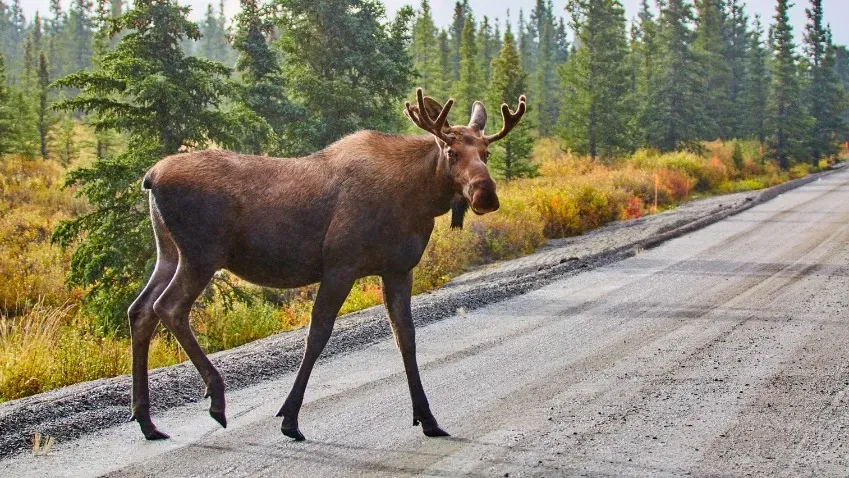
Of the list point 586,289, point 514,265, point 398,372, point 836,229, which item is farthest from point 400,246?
point 836,229

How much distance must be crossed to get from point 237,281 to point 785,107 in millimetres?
40326

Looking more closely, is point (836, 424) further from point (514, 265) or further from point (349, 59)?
point (349, 59)

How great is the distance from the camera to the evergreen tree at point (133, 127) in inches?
438

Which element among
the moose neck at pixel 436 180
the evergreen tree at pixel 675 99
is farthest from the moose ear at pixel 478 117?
the evergreen tree at pixel 675 99

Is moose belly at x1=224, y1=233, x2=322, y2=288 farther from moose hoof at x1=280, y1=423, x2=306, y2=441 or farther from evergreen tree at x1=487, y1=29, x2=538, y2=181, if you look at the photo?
evergreen tree at x1=487, y1=29, x2=538, y2=181

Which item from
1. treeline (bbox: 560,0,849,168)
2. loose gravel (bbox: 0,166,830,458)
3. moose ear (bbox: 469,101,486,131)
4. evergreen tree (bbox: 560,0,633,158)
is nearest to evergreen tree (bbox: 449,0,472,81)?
treeline (bbox: 560,0,849,168)

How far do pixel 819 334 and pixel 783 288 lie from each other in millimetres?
2784

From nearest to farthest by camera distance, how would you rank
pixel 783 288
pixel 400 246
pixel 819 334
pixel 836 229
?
pixel 400 246
pixel 819 334
pixel 783 288
pixel 836 229

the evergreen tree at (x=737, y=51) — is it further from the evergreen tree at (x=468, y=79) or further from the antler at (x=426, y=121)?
the antler at (x=426, y=121)

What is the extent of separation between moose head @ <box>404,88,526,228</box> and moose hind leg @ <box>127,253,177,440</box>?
2.03m

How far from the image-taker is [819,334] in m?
8.67

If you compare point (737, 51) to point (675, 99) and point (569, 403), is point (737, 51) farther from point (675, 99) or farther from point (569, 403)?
point (569, 403)

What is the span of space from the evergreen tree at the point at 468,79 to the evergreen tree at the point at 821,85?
840 inches

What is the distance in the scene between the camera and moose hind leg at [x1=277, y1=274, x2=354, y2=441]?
17.5 feet
